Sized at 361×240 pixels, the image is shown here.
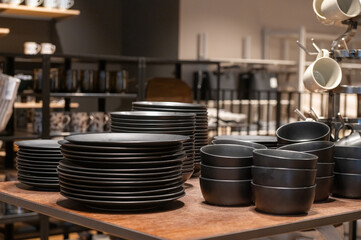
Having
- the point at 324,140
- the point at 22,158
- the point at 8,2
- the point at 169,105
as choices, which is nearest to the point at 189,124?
the point at 169,105

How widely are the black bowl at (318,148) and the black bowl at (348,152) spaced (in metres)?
0.08

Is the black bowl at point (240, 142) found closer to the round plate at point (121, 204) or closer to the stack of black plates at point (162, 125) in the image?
the stack of black plates at point (162, 125)

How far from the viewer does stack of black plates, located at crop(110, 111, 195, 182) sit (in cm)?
154

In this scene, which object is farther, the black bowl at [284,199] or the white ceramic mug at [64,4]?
the white ceramic mug at [64,4]

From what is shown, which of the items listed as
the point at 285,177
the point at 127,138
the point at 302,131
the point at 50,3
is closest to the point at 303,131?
the point at 302,131

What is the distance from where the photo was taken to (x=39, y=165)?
1.57 meters

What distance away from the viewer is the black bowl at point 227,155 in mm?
1354

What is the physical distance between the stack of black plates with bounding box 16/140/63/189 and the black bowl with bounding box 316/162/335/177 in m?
0.66

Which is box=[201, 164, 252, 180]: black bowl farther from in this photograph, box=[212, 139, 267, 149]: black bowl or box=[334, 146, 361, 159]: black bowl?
box=[334, 146, 361, 159]: black bowl

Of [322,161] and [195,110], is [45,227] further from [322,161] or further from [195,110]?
[322,161]

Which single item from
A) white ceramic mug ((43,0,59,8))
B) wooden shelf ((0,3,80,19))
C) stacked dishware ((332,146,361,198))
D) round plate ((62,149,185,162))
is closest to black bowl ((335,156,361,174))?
stacked dishware ((332,146,361,198))

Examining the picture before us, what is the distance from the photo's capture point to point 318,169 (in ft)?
4.71

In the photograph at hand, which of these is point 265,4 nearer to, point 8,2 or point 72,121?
point 8,2

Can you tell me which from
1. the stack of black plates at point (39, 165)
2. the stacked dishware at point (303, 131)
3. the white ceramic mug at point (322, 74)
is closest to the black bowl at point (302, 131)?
the stacked dishware at point (303, 131)
